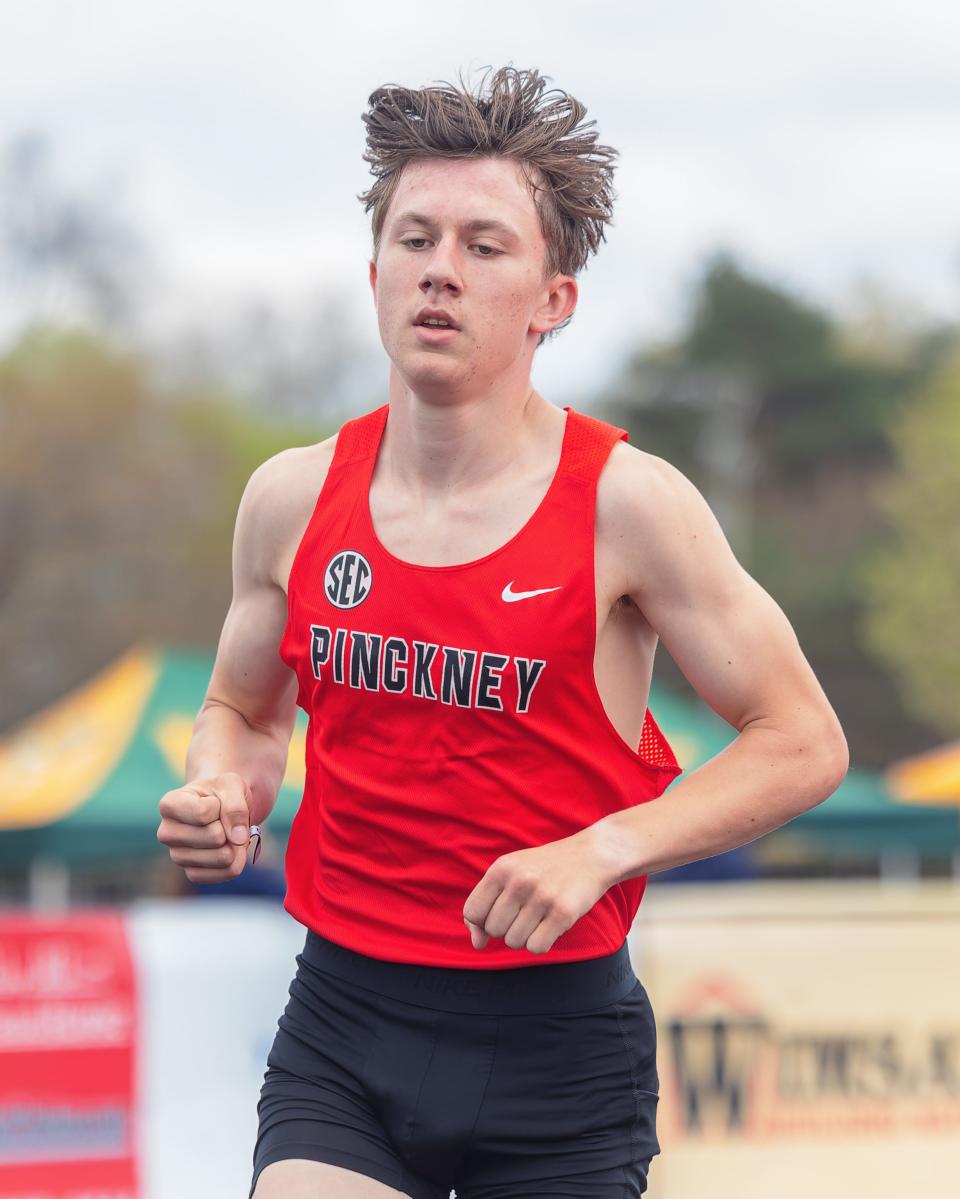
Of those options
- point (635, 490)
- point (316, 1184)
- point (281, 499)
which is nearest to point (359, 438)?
point (281, 499)

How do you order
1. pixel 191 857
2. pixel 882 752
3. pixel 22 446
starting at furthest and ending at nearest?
pixel 882 752, pixel 22 446, pixel 191 857

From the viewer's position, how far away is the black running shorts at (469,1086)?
2.66m

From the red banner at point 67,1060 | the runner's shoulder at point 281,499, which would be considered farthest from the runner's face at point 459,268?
the red banner at point 67,1060

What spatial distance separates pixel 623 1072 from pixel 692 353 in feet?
142

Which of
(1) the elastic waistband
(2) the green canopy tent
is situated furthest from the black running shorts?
(2) the green canopy tent

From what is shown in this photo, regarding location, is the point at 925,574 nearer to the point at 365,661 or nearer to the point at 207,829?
the point at 365,661

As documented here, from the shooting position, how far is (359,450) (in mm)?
2963

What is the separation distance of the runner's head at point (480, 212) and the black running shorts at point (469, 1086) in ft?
3.19

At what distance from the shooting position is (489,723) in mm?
2672

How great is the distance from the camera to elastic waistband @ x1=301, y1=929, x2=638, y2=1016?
8.89 feet

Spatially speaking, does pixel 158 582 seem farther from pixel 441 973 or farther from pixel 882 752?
pixel 441 973

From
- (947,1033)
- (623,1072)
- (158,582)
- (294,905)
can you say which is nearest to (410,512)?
(294,905)

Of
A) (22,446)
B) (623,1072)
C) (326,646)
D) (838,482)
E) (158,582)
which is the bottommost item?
(623,1072)

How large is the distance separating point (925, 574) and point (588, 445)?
122 feet
